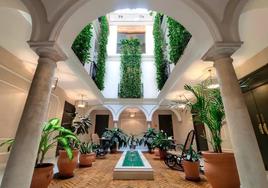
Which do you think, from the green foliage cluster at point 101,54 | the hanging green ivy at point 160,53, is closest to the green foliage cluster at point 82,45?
the green foliage cluster at point 101,54

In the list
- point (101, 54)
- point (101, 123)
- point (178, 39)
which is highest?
point (101, 54)

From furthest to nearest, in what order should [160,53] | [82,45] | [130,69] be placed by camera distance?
[130,69] < [160,53] < [82,45]

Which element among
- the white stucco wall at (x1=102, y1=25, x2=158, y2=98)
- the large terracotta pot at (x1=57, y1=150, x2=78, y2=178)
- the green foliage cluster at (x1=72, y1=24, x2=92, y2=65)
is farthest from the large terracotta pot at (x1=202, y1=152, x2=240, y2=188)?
the white stucco wall at (x1=102, y1=25, x2=158, y2=98)

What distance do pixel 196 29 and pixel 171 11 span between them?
574 millimetres

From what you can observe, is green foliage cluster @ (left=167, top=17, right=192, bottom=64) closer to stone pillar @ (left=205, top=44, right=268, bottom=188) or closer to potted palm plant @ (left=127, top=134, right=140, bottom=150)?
stone pillar @ (left=205, top=44, right=268, bottom=188)

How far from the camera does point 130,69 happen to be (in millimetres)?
11398

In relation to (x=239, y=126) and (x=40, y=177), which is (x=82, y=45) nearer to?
(x=40, y=177)

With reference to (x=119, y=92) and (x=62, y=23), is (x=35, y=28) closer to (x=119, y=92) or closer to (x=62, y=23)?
(x=62, y=23)

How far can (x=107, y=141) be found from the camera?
7.55 m

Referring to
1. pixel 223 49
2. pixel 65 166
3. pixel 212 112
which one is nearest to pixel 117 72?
pixel 65 166

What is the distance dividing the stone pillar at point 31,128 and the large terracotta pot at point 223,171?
251 cm

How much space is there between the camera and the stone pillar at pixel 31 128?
5.38ft

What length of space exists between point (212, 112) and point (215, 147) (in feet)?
1.98

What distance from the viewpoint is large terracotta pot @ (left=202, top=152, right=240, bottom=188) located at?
7.04 ft
